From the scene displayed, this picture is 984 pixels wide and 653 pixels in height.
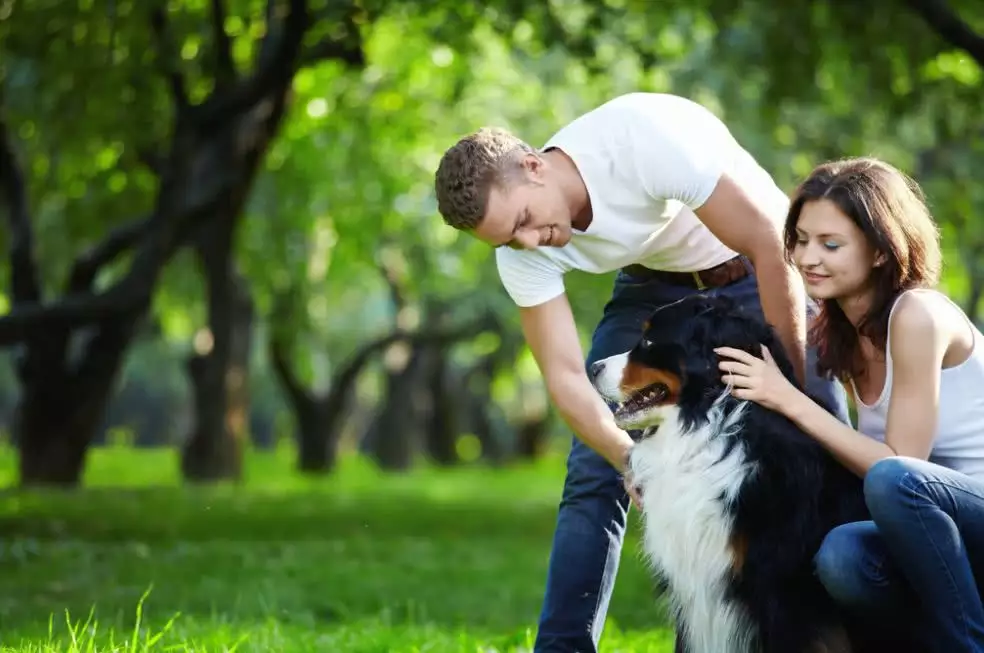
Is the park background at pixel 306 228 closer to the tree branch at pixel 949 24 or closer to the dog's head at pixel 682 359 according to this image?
the tree branch at pixel 949 24

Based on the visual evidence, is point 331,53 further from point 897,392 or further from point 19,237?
point 897,392

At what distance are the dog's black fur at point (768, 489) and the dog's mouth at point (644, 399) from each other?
0.04 metres

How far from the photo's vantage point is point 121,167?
1422 cm

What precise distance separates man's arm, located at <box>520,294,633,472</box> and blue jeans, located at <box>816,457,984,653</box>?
2.34ft

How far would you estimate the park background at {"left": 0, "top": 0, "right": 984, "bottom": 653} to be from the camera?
7469mm

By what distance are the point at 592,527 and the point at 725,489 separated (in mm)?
716

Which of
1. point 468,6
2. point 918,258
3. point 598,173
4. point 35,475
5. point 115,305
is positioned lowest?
point 35,475

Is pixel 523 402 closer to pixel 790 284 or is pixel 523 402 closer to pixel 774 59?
pixel 774 59

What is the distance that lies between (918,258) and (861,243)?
0.17 meters

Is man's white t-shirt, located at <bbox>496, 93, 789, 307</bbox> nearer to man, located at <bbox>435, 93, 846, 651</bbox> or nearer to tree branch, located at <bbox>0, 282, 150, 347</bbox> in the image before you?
man, located at <bbox>435, 93, 846, 651</bbox>

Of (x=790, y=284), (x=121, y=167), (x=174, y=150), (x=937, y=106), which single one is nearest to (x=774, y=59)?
(x=937, y=106)

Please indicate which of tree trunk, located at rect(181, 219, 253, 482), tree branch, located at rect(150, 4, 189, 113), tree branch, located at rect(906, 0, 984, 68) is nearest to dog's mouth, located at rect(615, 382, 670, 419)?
tree branch, located at rect(906, 0, 984, 68)

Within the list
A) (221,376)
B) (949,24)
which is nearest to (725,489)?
(949,24)

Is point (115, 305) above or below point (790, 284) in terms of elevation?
below
